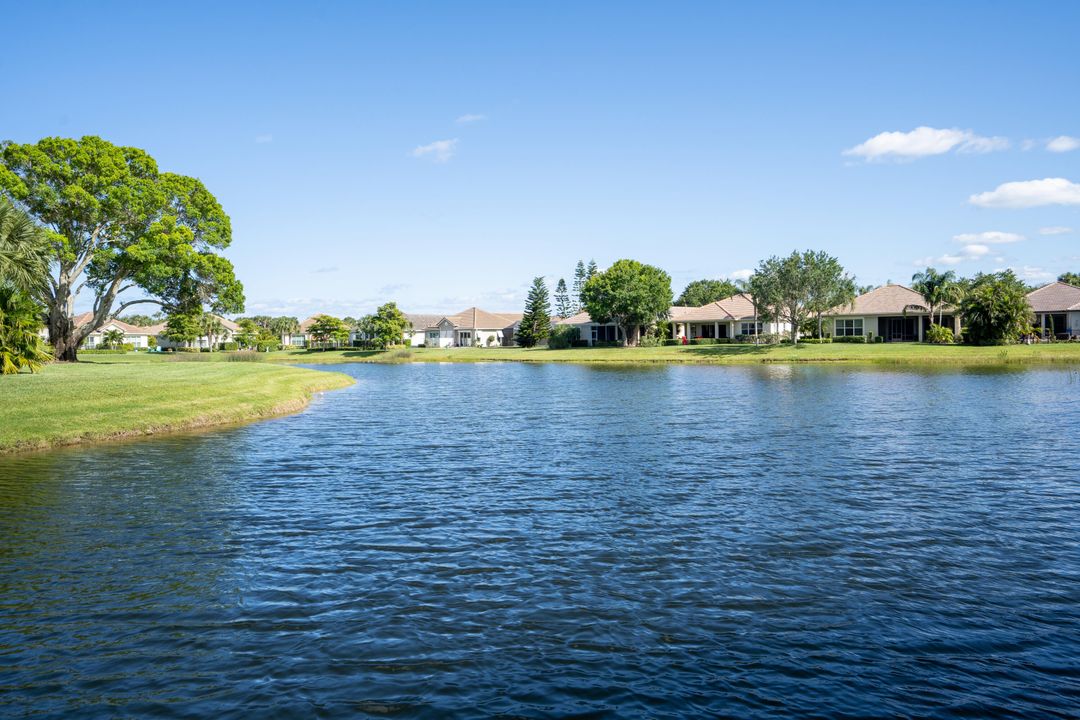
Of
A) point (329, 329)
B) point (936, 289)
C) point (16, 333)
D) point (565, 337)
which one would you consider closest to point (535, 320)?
point (565, 337)

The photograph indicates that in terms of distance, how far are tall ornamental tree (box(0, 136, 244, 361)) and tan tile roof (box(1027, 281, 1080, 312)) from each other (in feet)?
296

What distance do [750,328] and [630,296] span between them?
19173mm

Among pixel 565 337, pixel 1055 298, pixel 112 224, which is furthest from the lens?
pixel 565 337

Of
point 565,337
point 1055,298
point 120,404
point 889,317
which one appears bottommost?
point 120,404

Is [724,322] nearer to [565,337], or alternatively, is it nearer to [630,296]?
[630,296]

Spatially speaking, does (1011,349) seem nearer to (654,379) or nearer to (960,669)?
(654,379)

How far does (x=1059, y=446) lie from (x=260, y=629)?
960 inches

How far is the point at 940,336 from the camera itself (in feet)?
273

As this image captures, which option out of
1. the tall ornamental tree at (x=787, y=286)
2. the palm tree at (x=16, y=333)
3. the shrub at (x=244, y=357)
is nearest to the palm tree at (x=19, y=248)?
the palm tree at (x=16, y=333)

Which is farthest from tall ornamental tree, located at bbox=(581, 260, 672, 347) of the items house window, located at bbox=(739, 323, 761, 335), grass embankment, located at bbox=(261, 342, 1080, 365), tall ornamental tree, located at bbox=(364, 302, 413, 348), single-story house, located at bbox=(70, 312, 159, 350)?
single-story house, located at bbox=(70, 312, 159, 350)

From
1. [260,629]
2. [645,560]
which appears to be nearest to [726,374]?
[645,560]

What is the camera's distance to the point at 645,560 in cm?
1251

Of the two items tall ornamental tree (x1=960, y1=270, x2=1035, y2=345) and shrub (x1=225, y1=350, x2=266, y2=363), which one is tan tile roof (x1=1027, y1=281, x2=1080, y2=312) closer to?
tall ornamental tree (x1=960, y1=270, x2=1035, y2=345)

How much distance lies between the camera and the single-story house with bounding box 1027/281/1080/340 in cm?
8344
